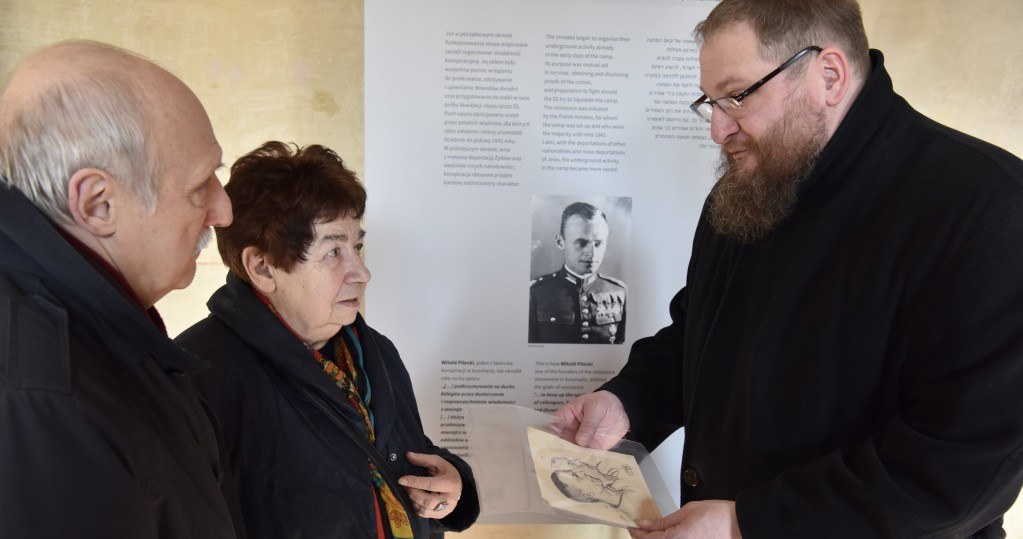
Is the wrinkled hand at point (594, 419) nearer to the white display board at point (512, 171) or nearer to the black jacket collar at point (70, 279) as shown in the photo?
the white display board at point (512, 171)

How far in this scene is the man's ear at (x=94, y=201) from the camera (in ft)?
3.45

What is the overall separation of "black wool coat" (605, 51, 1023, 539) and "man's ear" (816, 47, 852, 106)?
0.16 feet

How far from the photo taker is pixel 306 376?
1852 millimetres

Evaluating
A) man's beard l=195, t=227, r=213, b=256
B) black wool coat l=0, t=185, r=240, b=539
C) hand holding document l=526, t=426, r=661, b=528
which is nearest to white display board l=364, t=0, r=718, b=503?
hand holding document l=526, t=426, r=661, b=528

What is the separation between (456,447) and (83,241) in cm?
216

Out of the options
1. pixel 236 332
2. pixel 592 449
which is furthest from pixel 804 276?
pixel 236 332

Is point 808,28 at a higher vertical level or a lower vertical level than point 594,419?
higher

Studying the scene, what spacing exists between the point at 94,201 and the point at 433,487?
4.03 feet

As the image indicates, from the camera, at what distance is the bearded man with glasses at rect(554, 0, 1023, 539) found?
1.42 meters

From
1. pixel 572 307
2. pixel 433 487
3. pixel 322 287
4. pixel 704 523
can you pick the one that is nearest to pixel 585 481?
pixel 704 523

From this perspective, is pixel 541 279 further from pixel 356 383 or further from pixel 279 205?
pixel 279 205

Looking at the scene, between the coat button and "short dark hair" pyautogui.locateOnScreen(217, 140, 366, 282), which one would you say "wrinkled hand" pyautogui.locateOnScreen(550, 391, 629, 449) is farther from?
"short dark hair" pyautogui.locateOnScreen(217, 140, 366, 282)

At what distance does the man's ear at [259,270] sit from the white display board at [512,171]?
38.6 inches

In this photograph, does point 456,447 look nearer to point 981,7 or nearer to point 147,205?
point 147,205
